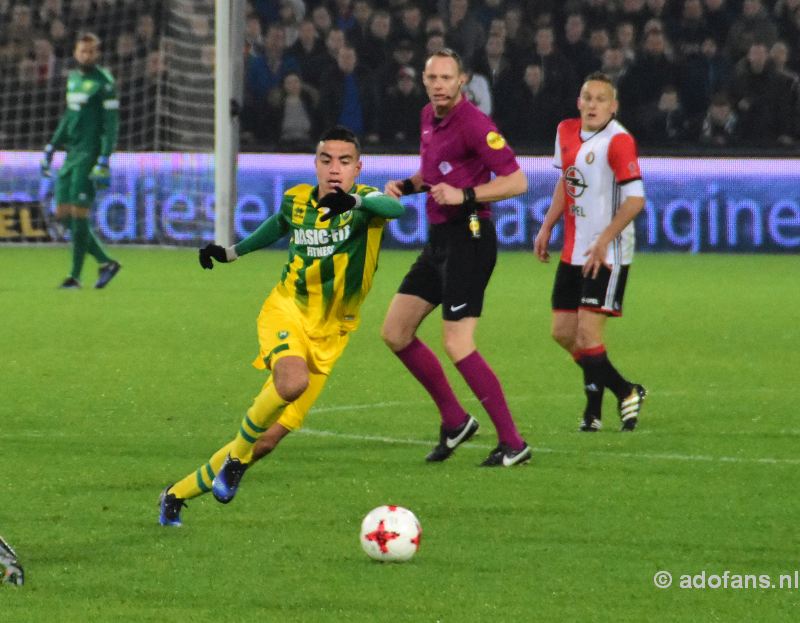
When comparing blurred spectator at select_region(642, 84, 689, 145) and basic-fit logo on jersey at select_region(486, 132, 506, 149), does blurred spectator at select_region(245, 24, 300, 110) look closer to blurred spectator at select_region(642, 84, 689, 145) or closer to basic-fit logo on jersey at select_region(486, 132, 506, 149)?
blurred spectator at select_region(642, 84, 689, 145)

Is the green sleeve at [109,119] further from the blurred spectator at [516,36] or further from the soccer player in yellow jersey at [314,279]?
the soccer player in yellow jersey at [314,279]

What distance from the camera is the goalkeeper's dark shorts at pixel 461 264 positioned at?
7406mm

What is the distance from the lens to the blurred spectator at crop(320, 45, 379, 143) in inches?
803

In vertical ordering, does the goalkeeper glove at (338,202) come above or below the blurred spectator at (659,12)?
above

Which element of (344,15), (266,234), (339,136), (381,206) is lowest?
(344,15)

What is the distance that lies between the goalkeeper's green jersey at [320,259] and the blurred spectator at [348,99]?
550 inches

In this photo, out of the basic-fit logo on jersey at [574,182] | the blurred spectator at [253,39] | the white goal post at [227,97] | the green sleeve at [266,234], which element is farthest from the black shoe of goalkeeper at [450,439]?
the blurred spectator at [253,39]

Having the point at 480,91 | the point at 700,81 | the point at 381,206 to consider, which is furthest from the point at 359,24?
the point at 381,206

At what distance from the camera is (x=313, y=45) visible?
2077 cm

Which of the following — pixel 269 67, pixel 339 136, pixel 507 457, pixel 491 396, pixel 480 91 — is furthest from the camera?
pixel 269 67

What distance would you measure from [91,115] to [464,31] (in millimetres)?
6468

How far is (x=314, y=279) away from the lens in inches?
254

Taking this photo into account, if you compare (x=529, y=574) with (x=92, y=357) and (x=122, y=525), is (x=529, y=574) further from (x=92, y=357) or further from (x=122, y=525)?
(x=92, y=357)

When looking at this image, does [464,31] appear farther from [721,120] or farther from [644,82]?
[721,120]
